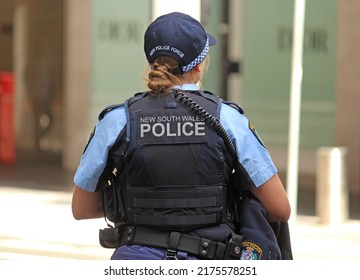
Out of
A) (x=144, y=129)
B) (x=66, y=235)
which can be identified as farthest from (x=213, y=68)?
(x=144, y=129)

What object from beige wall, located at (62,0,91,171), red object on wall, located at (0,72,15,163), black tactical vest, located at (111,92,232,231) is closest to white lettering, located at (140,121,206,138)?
black tactical vest, located at (111,92,232,231)

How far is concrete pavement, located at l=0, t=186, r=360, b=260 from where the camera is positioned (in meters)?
9.52

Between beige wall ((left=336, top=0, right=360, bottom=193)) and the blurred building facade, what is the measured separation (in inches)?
0.5

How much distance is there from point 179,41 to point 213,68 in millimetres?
9008

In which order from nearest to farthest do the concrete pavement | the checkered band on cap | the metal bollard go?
the checkered band on cap
the concrete pavement
the metal bollard

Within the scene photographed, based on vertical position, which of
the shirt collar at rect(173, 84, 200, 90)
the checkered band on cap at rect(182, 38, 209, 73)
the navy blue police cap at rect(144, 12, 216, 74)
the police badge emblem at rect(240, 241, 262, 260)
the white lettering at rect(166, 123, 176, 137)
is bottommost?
the police badge emblem at rect(240, 241, 262, 260)

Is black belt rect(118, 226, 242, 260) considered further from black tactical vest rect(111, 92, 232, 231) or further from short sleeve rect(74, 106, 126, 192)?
short sleeve rect(74, 106, 126, 192)

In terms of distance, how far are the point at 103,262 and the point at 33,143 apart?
14.6 metres

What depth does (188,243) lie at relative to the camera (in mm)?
3639

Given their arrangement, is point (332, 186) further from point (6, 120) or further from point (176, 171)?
point (6, 120)

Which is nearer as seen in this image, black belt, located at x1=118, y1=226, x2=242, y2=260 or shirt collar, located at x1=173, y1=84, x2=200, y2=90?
black belt, located at x1=118, y1=226, x2=242, y2=260

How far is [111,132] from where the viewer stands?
3717 millimetres

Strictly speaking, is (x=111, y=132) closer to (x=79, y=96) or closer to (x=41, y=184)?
(x=41, y=184)

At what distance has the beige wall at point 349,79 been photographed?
Result: 1433 centimetres
